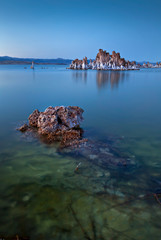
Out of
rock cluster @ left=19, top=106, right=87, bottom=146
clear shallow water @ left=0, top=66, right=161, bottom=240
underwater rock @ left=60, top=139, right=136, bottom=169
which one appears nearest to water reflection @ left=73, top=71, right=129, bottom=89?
rock cluster @ left=19, top=106, right=87, bottom=146

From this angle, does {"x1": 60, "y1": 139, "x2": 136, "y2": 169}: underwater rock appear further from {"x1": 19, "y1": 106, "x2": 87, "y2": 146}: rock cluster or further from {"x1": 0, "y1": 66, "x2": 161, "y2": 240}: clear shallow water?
{"x1": 19, "y1": 106, "x2": 87, "y2": 146}: rock cluster

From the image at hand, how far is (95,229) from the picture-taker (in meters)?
3.10

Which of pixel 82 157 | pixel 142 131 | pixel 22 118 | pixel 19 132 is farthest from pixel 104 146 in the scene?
pixel 22 118

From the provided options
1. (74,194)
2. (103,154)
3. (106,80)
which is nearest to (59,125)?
(103,154)

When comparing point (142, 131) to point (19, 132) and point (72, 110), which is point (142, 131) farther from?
point (19, 132)

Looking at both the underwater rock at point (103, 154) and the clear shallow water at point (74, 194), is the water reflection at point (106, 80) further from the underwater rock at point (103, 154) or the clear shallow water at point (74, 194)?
Answer: the clear shallow water at point (74, 194)

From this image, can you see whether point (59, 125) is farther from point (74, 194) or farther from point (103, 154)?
point (74, 194)

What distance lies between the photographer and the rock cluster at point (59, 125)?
684cm

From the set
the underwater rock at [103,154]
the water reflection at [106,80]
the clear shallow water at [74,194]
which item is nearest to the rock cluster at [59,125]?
the underwater rock at [103,154]

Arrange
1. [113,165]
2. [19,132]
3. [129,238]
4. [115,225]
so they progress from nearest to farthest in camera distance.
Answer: [129,238], [115,225], [113,165], [19,132]

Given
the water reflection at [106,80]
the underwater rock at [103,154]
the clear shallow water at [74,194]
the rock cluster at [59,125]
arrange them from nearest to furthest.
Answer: the clear shallow water at [74,194], the underwater rock at [103,154], the rock cluster at [59,125], the water reflection at [106,80]

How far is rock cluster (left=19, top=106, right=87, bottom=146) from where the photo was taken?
22.4ft

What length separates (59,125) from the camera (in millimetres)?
7633

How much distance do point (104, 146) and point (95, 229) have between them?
3410 mm
